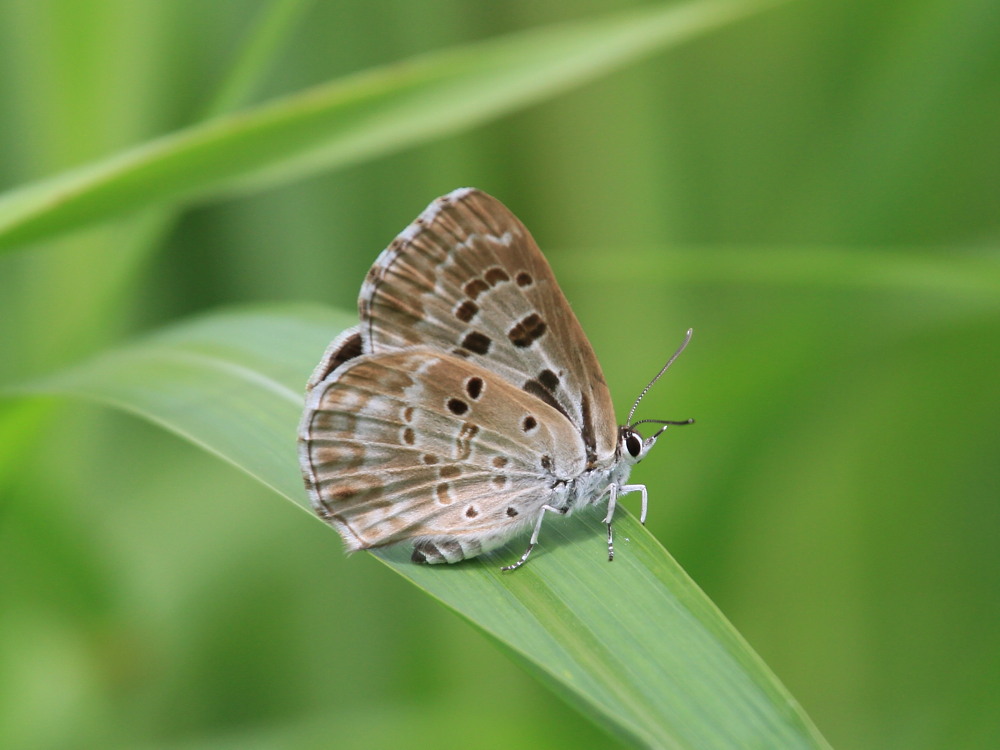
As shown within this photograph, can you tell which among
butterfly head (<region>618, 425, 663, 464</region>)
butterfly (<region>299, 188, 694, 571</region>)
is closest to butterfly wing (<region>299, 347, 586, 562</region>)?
butterfly (<region>299, 188, 694, 571</region>)

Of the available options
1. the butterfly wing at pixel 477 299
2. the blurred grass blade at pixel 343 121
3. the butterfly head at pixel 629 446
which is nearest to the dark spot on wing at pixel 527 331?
the butterfly wing at pixel 477 299

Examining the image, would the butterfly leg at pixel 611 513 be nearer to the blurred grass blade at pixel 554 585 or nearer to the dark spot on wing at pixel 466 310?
the blurred grass blade at pixel 554 585

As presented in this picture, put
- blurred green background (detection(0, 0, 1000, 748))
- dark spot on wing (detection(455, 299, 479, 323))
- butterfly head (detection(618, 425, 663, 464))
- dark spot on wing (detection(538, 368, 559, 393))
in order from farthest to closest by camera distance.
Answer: blurred green background (detection(0, 0, 1000, 748)), butterfly head (detection(618, 425, 663, 464)), dark spot on wing (detection(538, 368, 559, 393)), dark spot on wing (detection(455, 299, 479, 323))

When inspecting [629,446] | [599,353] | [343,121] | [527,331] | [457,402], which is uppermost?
[343,121]

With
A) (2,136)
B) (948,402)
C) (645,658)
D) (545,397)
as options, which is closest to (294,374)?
(545,397)

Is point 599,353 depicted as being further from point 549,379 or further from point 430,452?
point 430,452

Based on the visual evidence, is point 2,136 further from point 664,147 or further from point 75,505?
point 664,147

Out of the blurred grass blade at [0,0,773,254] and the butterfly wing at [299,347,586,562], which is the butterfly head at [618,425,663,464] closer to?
the butterfly wing at [299,347,586,562]

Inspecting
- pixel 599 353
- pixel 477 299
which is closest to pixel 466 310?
pixel 477 299
